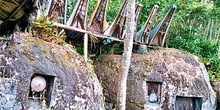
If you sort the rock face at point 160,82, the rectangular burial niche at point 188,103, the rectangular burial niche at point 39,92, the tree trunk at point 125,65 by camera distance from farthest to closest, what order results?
the rectangular burial niche at point 188,103
the rock face at point 160,82
the tree trunk at point 125,65
the rectangular burial niche at point 39,92

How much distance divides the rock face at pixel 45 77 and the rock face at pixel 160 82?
1.84 m

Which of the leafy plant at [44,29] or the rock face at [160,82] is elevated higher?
the leafy plant at [44,29]

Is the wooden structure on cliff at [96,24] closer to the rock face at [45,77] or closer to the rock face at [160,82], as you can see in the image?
the rock face at [160,82]

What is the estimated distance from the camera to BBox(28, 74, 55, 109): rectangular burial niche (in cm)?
603

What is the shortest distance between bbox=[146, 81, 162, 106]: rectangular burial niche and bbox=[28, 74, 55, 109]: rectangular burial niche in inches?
131

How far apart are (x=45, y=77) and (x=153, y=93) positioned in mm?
3656

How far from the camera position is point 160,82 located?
8.84m

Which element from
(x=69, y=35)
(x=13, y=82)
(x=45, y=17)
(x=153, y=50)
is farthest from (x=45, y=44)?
(x=153, y=50)

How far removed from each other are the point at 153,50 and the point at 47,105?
4.63 metres

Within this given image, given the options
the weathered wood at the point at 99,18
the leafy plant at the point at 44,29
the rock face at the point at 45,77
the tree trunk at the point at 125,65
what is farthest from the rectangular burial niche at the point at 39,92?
the weathered wood at the point at 99,18

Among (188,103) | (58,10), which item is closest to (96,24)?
(58,10)

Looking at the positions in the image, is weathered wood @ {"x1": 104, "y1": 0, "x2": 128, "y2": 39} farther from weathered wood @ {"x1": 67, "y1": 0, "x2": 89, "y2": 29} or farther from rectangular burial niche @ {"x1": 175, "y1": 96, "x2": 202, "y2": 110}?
rectangular burial niche @ {"x1": 175, "y1": 96, "x2": 202, "y2": 110}

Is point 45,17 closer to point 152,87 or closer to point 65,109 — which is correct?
point 65,109

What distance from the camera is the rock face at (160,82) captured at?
8.57 metres
